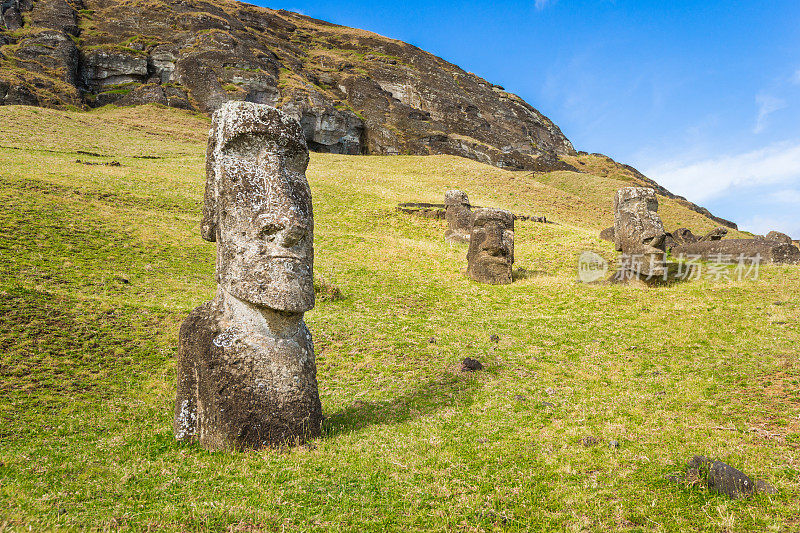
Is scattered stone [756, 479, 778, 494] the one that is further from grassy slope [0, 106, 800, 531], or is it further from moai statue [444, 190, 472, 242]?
moai statue [444, 190, 472, 242]

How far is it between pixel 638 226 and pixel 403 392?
15608 millimetres

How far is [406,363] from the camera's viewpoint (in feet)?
45.0

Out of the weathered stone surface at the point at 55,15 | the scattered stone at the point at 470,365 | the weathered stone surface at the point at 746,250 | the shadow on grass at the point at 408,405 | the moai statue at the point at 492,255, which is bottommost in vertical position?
the shadow on grass at the point at 408,405

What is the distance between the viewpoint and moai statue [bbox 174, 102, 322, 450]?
812 cm

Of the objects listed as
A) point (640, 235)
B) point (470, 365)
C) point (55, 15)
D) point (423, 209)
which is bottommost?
point (470, 365)

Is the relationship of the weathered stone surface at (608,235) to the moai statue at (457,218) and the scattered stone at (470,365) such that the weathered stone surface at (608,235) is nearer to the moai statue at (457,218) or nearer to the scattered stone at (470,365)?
the moai statue at (457,218)

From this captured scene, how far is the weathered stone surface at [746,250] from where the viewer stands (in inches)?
958

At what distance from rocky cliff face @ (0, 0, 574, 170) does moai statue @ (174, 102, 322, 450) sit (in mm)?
70306

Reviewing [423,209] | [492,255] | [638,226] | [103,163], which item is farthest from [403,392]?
[103,163]

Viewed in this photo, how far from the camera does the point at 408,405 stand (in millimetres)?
10734

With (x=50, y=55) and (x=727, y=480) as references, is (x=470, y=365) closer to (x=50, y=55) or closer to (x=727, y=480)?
(x=727, y=480)

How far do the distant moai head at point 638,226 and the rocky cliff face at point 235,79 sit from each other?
61.1 metres

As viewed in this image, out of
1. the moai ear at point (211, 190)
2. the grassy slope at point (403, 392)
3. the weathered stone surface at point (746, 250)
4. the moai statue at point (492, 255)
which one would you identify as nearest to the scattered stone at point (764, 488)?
the grassy slope at point (403, 392)

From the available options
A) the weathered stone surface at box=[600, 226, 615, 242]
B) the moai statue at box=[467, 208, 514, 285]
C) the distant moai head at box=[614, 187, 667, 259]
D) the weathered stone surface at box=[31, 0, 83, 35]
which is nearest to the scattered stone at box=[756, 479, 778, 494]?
the distant moai head at box=[614, 187, 667, 259]
